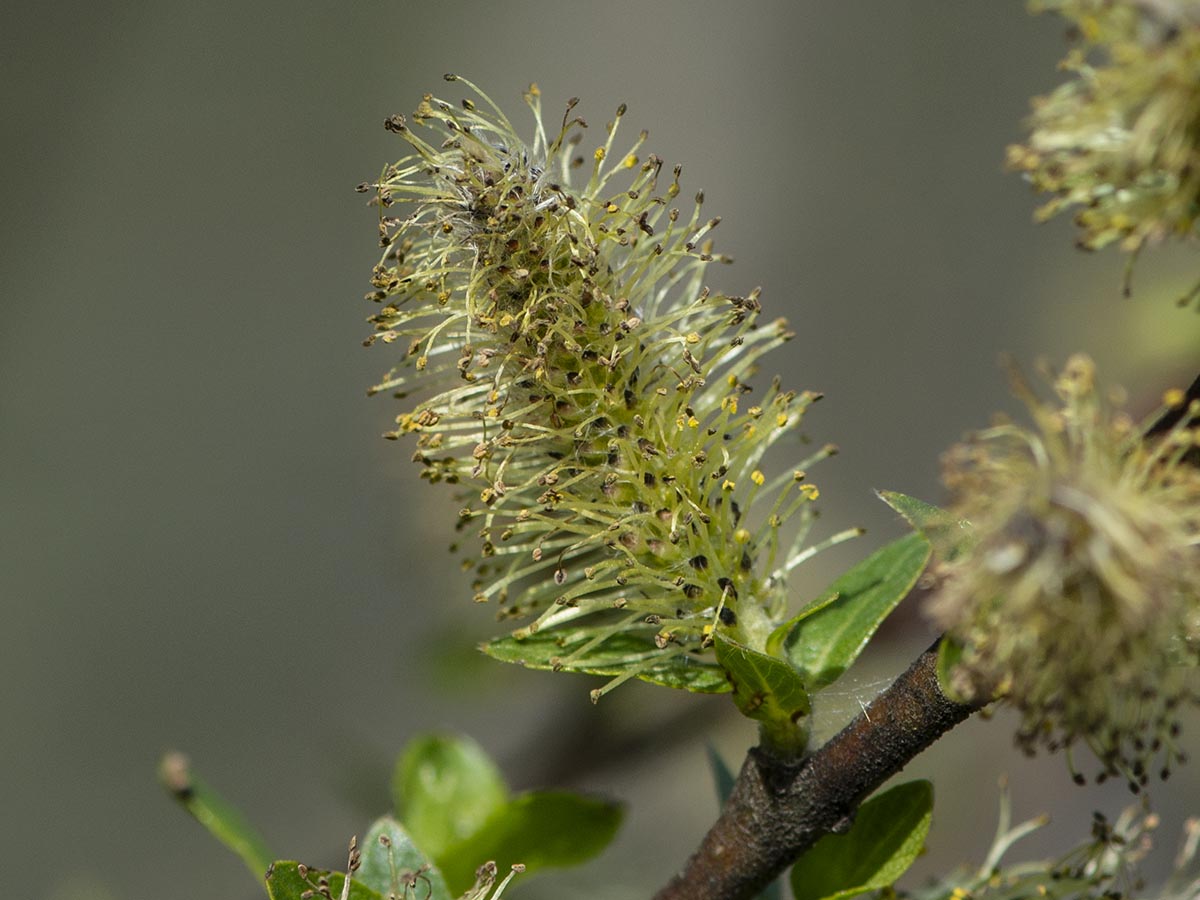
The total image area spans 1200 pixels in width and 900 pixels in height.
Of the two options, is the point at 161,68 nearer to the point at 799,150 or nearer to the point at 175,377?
the point at 175,377

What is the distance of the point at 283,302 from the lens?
2.73 metres

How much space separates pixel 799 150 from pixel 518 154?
2369mm

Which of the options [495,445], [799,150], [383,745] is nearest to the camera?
[495,445]

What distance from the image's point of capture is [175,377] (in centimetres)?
274

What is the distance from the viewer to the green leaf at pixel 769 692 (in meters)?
0.56

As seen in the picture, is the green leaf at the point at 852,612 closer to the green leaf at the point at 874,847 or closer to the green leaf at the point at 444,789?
the green leaf at the point at 874,847

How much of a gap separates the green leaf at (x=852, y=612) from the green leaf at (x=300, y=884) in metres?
0.22

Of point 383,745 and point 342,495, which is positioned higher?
point 342,495

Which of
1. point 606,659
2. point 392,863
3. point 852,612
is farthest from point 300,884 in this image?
point 852,612

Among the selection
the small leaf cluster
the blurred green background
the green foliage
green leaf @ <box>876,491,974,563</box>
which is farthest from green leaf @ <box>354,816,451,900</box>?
the blurred green background

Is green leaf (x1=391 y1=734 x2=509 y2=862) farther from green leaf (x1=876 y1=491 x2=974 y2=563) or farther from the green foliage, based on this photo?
green leaf (x1=876 y1=491 x2=974 y2=563)

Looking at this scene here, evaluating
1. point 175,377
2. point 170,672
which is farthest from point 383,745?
point 175,377

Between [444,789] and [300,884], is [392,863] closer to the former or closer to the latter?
A: [300,884]

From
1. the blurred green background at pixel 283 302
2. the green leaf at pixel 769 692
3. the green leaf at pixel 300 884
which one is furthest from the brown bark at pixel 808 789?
the blurred green background at pixel 283 302
